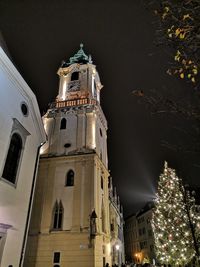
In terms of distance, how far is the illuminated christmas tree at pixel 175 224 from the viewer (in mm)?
19156

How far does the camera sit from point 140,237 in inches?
2657

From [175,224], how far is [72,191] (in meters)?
10.4

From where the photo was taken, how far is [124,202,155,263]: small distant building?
2347 inches

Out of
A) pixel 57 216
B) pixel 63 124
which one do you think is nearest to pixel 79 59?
pixel 63 124

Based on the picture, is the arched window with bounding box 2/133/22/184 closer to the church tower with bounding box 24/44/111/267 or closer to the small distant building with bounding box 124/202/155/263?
the church tower with bounding box 24/44/111/267

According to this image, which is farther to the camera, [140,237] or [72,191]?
[140,237]

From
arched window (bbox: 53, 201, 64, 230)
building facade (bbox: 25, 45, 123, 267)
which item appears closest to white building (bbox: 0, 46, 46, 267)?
building facade (bbox: 25, 45, 123, 267)

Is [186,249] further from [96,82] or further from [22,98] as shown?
[96,82]

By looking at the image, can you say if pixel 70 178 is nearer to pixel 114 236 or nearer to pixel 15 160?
pixel 15 160

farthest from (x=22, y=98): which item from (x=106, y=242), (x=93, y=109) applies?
(x=106, y=242)

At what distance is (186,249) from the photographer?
1919 centimetres

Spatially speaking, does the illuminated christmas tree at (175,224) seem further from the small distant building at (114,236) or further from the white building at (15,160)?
the white building at (15,160)

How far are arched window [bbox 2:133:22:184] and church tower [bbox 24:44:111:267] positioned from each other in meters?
9.25

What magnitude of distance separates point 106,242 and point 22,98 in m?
16.3
